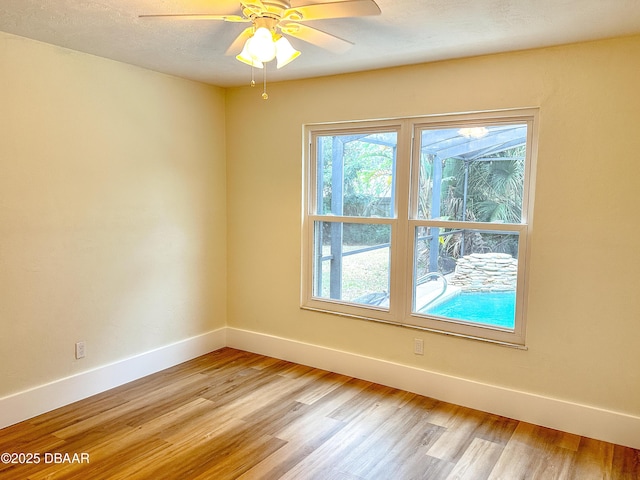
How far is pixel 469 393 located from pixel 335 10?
255 cm

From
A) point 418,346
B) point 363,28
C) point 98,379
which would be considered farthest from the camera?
point 418,346

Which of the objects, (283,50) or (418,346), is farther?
(418,346)

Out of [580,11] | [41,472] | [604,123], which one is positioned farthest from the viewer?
[604,123]

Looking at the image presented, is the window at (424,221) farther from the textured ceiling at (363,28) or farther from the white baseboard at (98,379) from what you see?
the white baseboard at (98,379)

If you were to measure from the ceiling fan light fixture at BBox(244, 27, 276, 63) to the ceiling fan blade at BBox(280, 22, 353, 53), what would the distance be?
0.82 ft

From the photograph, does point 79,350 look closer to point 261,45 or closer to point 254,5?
point 261,45

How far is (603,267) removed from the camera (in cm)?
267

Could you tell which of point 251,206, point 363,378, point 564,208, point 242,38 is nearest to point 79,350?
point 251,206

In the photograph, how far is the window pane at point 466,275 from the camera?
3.04 m

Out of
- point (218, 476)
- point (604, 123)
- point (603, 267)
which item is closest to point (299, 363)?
point (218, 476)

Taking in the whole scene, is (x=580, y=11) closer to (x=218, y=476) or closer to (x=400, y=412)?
(x=400, y=412)

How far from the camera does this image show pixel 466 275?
3188 millimetres

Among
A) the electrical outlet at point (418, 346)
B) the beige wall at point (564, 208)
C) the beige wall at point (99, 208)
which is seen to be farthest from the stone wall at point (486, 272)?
the beige wall at point (99, 208)

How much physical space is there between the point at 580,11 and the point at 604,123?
0.72 meters
